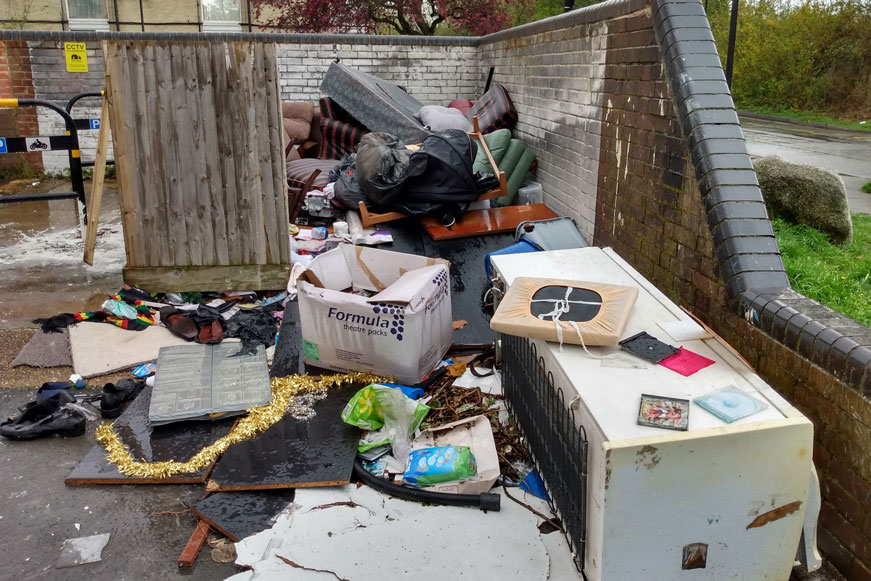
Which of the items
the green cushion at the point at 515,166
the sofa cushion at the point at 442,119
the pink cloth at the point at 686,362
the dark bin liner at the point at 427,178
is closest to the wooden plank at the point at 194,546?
the pink cloth at the point at 686,362

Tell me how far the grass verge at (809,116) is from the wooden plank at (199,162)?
565 inches

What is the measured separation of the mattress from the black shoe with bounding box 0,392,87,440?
4.60 metres

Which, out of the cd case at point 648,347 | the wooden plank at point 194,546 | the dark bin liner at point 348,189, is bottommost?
the wooden plank at point 194,546

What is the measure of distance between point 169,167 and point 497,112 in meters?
3.62

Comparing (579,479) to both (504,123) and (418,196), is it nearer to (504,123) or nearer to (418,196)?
(418,196)

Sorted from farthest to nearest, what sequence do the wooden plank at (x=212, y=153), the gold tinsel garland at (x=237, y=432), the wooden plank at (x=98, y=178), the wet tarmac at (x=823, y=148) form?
the wet tarmac at (x=823, y=148)
the wooden plank at (x=98, y=178)
the wooden plank at (x=212, y=153)
the gold tinsel garland at (x=237, y=432)

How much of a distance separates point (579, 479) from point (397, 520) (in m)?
0.86

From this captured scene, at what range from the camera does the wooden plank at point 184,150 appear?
4.84 m

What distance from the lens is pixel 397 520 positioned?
278cm

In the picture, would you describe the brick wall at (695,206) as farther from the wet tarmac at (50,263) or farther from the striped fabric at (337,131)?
the wet tarmac at (50,263)

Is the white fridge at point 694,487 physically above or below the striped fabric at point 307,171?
below

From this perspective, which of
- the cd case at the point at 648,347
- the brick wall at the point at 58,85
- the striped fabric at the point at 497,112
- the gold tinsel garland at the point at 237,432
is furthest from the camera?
the brick wall at the point at 58,85

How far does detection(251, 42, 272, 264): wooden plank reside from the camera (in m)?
4.89

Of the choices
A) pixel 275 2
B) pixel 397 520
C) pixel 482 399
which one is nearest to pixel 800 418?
pixel 397 520
